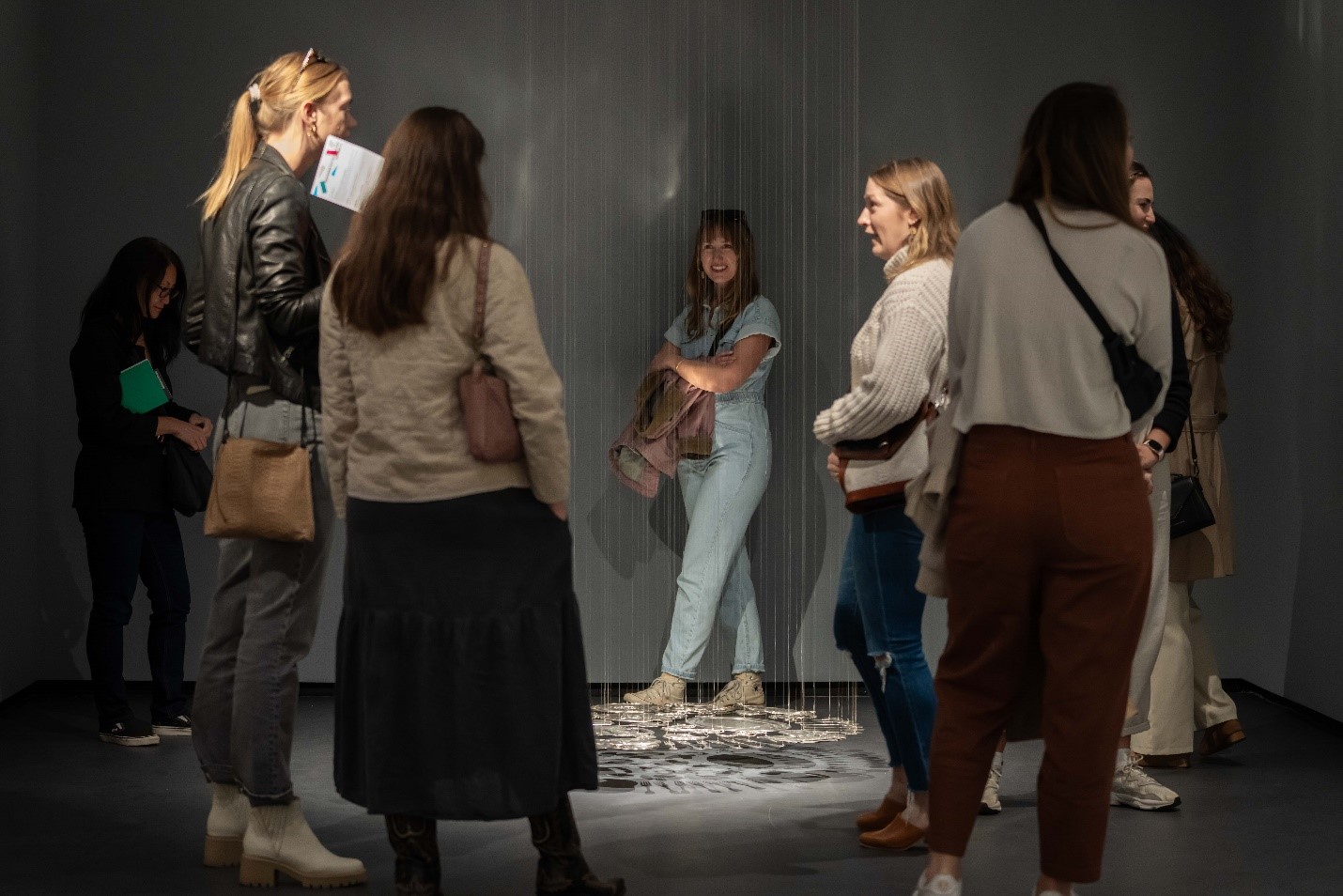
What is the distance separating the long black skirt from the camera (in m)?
2.69

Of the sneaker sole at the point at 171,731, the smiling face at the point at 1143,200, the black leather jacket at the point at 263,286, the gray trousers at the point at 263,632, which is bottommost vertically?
the sneaker sole at the point at 171,731

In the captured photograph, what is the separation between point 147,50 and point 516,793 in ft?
12.4

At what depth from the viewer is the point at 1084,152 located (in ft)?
8.33

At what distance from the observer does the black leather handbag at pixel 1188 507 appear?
400 centimetres

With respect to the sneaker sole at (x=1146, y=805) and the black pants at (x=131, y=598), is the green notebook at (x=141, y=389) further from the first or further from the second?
the sneaker sole at (x=1146, y=805)

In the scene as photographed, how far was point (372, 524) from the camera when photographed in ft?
8.96

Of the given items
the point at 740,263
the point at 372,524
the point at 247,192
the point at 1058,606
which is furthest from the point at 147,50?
the point at 1058,606

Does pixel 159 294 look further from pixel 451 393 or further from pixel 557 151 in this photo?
pixel 451 393

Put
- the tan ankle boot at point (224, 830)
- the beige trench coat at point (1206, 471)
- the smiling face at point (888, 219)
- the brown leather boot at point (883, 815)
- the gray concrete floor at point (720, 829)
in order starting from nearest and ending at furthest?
1. the gray concrete floor at point (720, 829)
2. the tan ankle boot at point (224, 830)
3. the smiling face at point (888, 219)
4. the brown leather boot at point (883, 815)
5. the beige trench coat at point (1206, 471)

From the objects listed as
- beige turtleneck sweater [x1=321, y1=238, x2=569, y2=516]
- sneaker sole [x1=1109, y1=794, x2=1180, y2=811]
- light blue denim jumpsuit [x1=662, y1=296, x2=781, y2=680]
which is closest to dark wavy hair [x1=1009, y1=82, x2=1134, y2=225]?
beige turtleneck sweater [x1=321, y1=238, x2=569, y2=516]

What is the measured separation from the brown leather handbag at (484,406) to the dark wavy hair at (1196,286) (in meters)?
2.07

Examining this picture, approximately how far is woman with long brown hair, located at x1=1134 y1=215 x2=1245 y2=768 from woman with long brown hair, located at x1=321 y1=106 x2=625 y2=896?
2070 mm

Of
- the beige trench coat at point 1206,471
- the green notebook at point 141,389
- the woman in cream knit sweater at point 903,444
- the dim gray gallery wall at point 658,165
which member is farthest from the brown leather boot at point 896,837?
the green notebook at point 141,389

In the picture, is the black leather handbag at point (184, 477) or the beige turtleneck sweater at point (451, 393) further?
the black leather handbag at point (184, 477)
